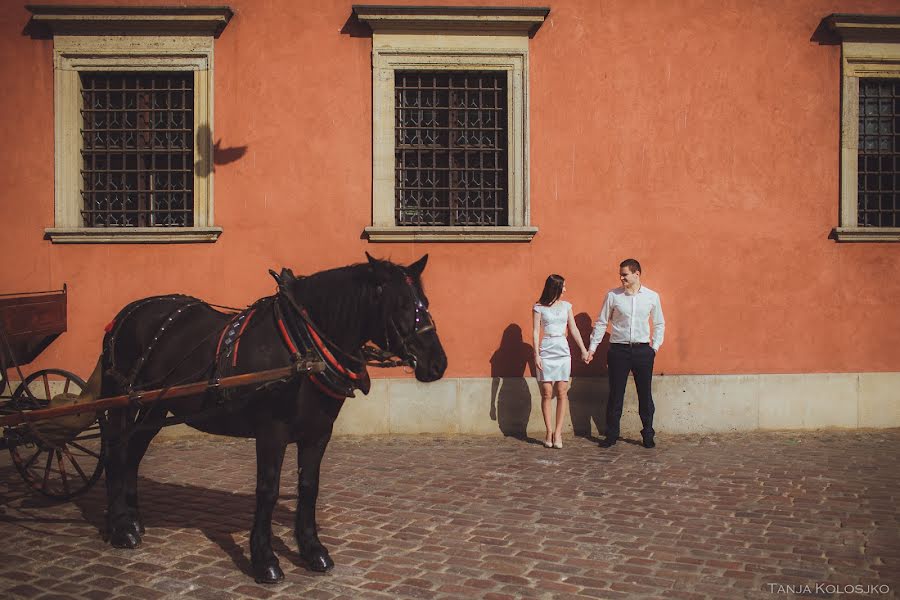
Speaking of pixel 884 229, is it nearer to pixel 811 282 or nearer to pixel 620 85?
pixel 811 282

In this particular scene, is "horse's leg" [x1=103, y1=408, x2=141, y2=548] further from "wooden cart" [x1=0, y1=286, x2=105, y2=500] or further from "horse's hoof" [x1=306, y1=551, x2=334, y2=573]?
"horse's hoof" [x1=306, y1=551, x2=334, y2=573]

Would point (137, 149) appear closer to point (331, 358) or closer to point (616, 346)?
point (331, 358)

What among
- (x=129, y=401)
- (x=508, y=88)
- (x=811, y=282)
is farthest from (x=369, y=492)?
(x=811, y=282)

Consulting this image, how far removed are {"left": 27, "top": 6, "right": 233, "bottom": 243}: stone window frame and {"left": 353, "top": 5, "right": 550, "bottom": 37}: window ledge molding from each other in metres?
1.71

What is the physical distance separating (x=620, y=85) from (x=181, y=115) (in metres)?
5.16

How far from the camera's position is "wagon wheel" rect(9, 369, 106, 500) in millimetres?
5676

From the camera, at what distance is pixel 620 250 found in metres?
9.35

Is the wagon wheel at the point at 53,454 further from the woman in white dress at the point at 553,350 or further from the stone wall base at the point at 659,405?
the woman in white dress at the point at 553,350

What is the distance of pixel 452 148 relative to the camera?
931 cm

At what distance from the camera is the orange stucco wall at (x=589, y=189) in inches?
356

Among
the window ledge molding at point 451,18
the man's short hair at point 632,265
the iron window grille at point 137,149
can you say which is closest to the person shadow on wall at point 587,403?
the man's short hair at point 632,265

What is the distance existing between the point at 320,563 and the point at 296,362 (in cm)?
123

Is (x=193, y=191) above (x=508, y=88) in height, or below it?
below

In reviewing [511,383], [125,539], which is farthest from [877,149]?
[125,539]
